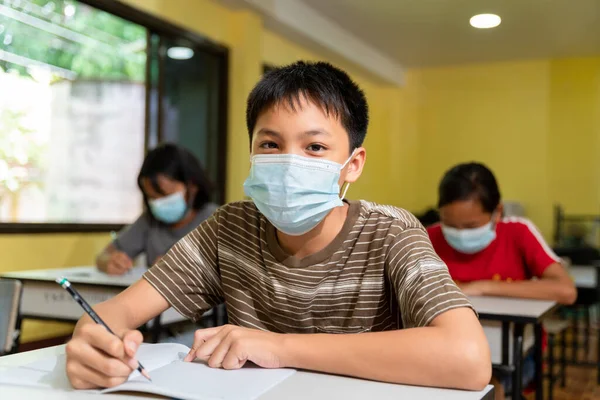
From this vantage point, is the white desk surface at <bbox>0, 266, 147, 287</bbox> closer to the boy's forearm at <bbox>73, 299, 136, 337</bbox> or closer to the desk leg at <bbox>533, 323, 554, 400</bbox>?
the boy's forearm at <bbox>73, 299, 136, 337</bbox>

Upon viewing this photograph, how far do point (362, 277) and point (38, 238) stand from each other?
329 cm

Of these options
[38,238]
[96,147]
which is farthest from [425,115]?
[38,238]

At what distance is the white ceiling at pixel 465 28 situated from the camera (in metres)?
5.52

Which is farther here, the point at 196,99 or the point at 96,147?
the point at 196,99

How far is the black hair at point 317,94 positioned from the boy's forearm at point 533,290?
133cm

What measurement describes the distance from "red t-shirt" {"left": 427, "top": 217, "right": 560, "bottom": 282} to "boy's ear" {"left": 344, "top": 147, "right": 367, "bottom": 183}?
1353 mm

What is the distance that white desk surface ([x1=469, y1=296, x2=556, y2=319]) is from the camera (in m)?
2.06

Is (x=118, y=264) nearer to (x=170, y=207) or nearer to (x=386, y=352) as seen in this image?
(x=170, y=207)

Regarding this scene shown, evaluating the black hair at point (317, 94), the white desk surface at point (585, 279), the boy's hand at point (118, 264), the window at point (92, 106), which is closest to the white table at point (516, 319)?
the black hair at point (317, 94)

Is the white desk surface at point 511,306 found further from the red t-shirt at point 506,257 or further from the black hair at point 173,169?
the black hair at point 173,169

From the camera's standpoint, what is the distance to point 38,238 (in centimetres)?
405

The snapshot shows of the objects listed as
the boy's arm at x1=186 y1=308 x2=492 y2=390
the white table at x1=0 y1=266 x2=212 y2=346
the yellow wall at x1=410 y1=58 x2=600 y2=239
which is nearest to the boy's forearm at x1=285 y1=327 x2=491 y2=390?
the boy's arm at x1=186 y1=308 x2=492 y2=390

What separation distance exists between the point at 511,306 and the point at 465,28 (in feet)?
14.8

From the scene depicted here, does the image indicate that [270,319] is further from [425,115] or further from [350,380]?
[425,115]
